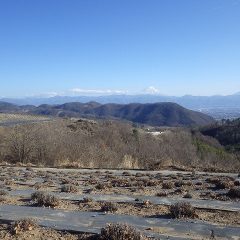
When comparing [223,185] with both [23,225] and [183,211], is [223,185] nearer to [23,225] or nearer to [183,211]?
[183,211]

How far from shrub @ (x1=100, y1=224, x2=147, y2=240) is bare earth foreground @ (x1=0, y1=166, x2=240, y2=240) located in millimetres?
147

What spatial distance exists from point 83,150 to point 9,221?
81.2 ft

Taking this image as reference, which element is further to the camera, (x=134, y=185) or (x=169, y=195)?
(x=134, y=185)

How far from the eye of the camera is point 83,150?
110ft

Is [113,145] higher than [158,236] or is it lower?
lower

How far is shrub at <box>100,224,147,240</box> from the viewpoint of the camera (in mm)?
7426

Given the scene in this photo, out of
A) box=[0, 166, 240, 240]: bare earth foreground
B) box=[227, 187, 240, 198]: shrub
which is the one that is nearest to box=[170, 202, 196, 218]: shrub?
box=[0, 166, 240, 240]: bare earth foreground

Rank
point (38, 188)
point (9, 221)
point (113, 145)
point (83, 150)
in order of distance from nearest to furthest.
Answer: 1. point (9, 221)
2. point (38, 188)
3. point (83, 150)
4. point (113, 145)

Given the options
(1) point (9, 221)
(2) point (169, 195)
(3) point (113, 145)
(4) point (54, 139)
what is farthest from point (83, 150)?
(1) point (9, 221)

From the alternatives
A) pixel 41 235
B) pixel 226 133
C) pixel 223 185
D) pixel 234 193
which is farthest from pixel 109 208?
pixel 226 133

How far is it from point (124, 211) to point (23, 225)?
2.56 m

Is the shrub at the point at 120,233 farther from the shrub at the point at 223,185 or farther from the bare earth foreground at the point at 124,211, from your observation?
the shrub at the point at 223,185

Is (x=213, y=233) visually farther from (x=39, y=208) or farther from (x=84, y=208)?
(x=39, y=208)

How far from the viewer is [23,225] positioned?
27.6 ft
